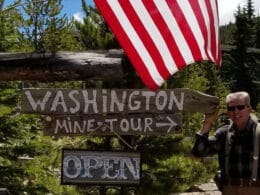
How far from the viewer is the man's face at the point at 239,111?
11.9 ft

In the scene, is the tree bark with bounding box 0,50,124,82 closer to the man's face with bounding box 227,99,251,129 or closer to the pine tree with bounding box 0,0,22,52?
the man's face with bounding box 227,99,251,129

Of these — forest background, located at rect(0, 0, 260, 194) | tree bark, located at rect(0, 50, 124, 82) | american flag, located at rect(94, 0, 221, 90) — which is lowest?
forest background, located at rect(0, 0, 260, 194)

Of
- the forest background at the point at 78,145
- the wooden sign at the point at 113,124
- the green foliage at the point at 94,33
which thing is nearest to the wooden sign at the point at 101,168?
the wooden sign at the point at 113,124

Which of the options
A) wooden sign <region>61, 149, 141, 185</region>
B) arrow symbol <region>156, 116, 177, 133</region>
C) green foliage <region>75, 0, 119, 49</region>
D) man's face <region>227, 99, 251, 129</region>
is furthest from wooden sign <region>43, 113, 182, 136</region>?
green foliage <region>75, 0, 119, 49</region>

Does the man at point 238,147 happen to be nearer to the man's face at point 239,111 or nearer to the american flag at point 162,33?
the man's face at point 239,111

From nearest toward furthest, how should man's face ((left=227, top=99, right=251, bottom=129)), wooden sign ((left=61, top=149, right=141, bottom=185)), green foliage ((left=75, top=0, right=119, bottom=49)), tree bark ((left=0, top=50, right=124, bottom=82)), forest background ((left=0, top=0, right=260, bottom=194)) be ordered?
man's face ((left=227, top=99, right=251, bottom=129)), tree bark ((left=0, top=50, right=124, bottom=82)), wooden sign ((left=61, top=149, right=141, bottom=185)), forest background ((left=0, top=0, right=260, bottom=194)), green foliage ((left=75, top=0, right=119, bottom=49))

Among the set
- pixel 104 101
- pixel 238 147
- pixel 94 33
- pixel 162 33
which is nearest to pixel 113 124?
pixel 104 101

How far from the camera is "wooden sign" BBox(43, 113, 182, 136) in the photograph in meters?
5.21

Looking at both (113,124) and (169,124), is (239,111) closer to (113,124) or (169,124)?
(169,124)

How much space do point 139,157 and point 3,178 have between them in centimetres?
243

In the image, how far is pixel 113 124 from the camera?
17.2 ft

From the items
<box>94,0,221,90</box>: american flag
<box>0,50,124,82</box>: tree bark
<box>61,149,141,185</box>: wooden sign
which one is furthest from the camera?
<box>61,149,141,185</box>: wooden sign

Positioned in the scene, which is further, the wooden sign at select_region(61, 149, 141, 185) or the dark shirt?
the wooden sign at select_region(61, 149, 141, 185)

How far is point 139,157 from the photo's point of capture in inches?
200
